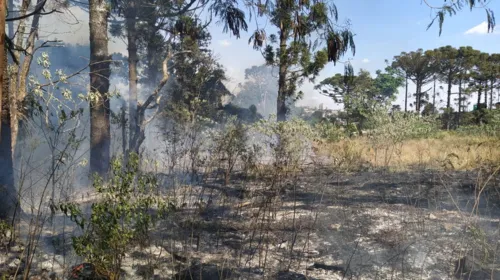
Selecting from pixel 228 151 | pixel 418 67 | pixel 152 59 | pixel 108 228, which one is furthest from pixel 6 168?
pixel 418 67

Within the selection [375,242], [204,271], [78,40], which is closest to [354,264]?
[375,242]

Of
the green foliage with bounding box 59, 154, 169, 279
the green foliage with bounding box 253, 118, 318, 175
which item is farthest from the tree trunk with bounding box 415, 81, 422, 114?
the green foliage with bounding box 59, 154, 169, 279

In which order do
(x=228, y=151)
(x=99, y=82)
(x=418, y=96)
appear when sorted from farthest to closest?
1. (x=418, y=96)
2. (x=99, y=82)
3. (x=228, y=151)

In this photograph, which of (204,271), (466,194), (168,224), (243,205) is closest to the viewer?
(204,271)

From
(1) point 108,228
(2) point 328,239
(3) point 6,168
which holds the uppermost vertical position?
(3) point 6,168

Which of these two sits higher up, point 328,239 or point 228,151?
point 228,151

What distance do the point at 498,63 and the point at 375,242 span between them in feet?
102

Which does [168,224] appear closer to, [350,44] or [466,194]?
[350,44]

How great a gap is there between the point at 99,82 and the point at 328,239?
424 cm

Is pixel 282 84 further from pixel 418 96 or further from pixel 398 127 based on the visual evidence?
pixel 418 96

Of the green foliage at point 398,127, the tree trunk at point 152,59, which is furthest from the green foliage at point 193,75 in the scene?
the green foliage at point 398,127

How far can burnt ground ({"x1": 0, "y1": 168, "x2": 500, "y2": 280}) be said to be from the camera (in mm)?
2865

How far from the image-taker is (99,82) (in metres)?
6.17

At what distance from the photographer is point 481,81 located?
2956 centimetres
